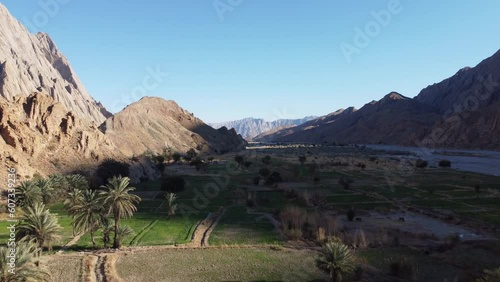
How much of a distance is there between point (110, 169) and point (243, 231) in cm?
4101

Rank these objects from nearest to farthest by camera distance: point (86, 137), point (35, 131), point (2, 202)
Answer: point (2, 202)
point (35, 131)
point (86, 137)

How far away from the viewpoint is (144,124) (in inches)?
5876

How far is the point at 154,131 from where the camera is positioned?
148750 millimetres

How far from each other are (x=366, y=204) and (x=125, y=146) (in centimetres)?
8428

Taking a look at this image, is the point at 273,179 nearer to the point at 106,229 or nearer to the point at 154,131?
the point at 106,229

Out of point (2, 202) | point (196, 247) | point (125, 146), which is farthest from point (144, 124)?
point (196, 247)

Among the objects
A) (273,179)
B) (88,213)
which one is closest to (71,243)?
(88,213)

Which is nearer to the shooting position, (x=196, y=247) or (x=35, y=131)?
(x=196, y=247)

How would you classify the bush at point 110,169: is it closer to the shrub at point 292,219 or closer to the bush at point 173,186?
the bush at point 173,186

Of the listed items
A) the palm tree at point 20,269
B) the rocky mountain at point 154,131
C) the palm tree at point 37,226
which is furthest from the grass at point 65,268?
the rocky mountain at point 154,131

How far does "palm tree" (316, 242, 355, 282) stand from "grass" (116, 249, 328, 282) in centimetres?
158

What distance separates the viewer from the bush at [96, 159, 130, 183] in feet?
224

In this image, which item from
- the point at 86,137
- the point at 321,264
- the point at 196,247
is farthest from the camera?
the point at 86,137

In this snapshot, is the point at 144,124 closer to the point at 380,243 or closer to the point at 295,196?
the point at 295,196
